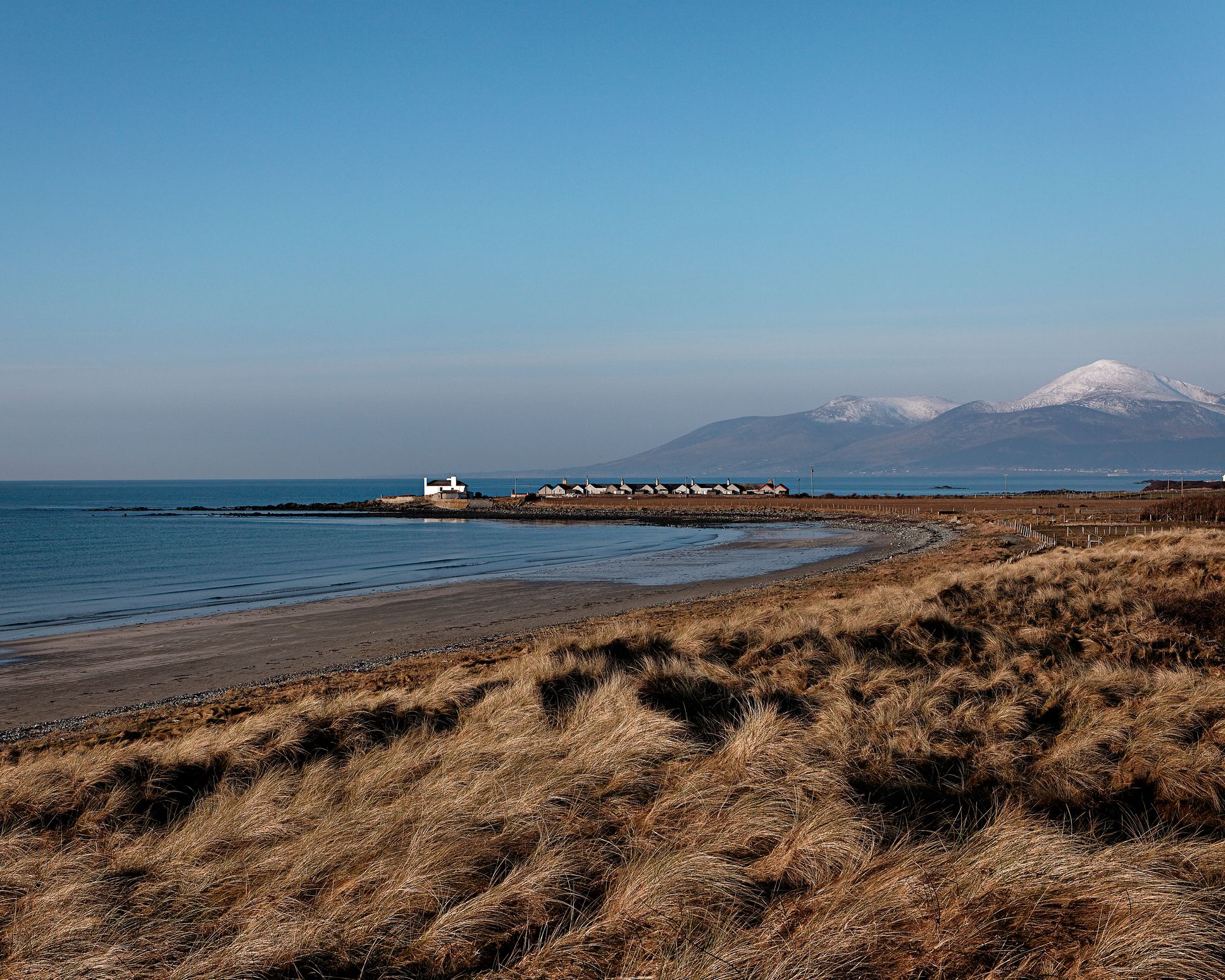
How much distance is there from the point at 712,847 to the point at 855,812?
1.06 meters

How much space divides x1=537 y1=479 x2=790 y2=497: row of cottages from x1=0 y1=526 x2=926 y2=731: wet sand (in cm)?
11193

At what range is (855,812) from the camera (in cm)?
582

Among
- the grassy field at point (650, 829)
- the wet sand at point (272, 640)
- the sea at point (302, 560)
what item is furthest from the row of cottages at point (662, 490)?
the grassy field at point (650, 829)

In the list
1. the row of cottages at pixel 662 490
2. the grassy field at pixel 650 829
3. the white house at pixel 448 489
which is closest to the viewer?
the grassy field at pixel 650 829

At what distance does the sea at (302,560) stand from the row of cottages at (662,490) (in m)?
59.9

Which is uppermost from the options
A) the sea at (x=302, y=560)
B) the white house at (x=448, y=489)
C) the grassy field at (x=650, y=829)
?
the white house at (x=448, y=489)

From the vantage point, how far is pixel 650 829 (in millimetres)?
5797

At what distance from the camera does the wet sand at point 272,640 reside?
51.2 ft

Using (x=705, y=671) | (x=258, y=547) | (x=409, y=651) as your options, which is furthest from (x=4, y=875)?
(x=258, y=547)

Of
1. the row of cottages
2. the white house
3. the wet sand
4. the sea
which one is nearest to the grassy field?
the wet sand

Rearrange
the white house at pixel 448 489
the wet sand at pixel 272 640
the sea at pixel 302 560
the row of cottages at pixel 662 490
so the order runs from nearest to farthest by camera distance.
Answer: the wet sand at pixel 272 640 < the sea at pixel 302 560 < the white house at pixel 448 489 < the row of cottages at pixel 662 490

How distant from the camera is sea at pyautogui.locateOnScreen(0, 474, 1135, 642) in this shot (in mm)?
29422

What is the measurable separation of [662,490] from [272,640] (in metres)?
130

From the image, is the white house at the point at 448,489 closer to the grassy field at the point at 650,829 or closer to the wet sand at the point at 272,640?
the wet sand at the point at 272,640
